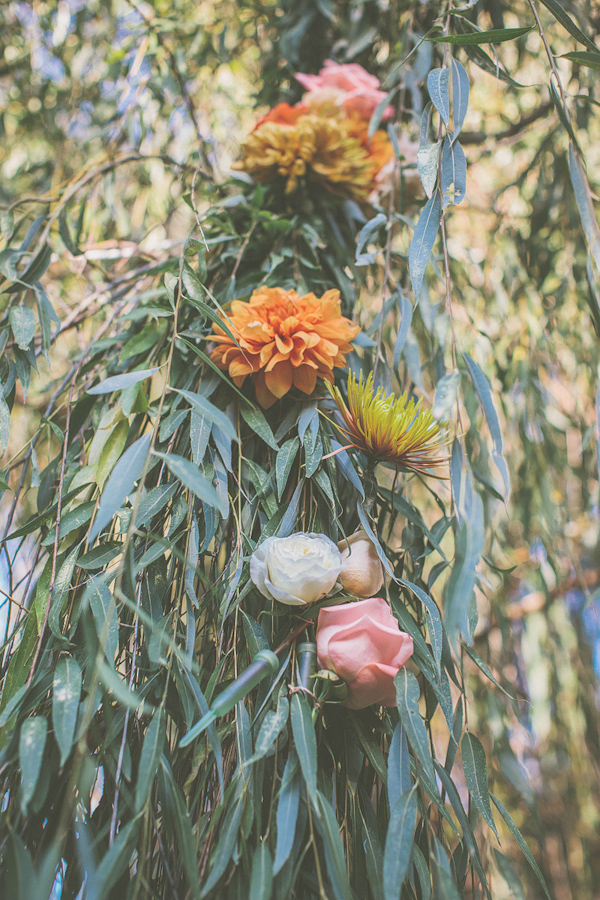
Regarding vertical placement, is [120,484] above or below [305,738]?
above

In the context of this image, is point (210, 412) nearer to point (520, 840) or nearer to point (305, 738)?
point (305, 738)

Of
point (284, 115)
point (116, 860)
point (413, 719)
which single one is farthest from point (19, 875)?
point (284, 115)

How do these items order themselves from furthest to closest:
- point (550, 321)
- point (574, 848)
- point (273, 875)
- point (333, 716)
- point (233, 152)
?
1. point (574, 848)
2. point (233, 152)
3. point (550, 321)
4. point (333, 716)
5. point (273, 875)

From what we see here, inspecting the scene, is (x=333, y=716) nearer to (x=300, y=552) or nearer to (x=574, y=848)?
(x=300, y=552)

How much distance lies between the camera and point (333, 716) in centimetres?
42

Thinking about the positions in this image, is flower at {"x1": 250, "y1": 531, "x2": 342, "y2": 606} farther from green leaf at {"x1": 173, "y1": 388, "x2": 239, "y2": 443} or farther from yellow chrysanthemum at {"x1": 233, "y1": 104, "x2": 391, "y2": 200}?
yellow chrysanthemum at {"x1": 233, "y1": 104, "x2": 391, "y2": 200}

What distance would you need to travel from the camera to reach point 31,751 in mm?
333

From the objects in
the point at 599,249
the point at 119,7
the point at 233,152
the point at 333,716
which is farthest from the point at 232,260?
the point at 119,7

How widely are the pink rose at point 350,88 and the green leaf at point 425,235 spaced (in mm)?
419

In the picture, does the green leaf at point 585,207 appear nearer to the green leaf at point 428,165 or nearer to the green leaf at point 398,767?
the green leaf at point 428,165

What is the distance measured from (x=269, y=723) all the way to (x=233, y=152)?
1201mm

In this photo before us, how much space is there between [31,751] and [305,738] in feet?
0.57

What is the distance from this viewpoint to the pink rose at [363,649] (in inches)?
15.0

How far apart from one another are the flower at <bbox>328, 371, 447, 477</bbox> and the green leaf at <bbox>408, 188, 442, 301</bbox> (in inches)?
3.5
